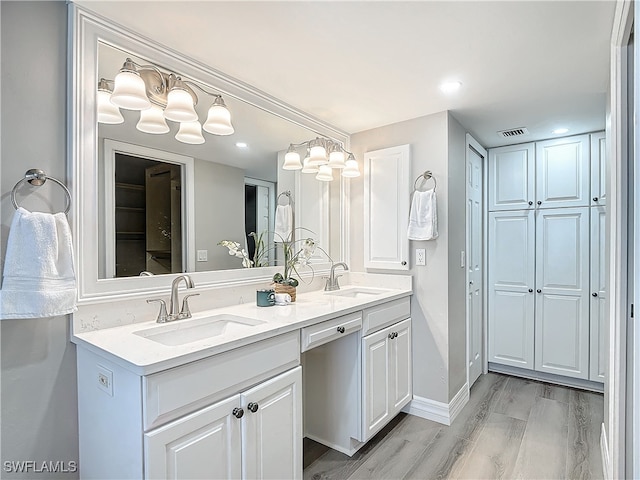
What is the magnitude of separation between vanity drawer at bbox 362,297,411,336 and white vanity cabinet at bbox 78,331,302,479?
680mm

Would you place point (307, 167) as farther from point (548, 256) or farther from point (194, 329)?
point (548, 256)

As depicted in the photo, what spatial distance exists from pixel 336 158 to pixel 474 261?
63.4 inches

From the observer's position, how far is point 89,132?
56.2 inches

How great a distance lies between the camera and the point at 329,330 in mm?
1825

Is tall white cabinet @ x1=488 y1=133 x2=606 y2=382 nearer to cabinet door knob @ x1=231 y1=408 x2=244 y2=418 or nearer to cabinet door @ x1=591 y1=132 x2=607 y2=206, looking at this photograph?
cabinet door @ x1=591 y1=132 x2=607 y2=206

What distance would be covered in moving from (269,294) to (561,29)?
1.89 metres

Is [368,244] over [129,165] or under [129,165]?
under

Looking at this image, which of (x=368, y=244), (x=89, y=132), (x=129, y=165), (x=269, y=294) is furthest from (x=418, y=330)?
(x=89, y=132)

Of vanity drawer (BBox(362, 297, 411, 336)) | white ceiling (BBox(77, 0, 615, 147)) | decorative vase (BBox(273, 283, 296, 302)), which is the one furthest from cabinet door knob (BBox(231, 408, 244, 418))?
white ceiling (BBox(77, 0, 615, 147))

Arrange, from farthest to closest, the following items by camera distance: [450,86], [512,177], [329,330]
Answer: [512,177], [450,86], [329,330]

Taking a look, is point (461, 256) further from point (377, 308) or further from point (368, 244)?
point (377, 308)

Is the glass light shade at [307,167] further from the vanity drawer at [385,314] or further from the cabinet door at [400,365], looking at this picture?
the cabinet door at [400,365]

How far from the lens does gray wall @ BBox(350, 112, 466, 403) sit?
249 centimetres

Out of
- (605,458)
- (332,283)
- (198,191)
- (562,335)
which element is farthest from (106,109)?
(562,335)
